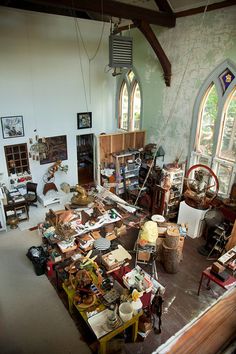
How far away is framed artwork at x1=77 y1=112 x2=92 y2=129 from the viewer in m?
9.50

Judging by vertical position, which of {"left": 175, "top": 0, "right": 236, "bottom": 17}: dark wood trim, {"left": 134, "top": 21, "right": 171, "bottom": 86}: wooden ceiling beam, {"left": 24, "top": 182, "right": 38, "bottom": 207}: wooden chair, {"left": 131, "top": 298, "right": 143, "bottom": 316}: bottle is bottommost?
{"left": 131, "top": 298, "right": 143, "bottom": 316}: bottle

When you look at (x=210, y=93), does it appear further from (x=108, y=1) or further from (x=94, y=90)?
(x=94, y=90)

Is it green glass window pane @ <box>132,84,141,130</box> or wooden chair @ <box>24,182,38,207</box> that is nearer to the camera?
wooden chair @ <box>24,182,38,207</box>

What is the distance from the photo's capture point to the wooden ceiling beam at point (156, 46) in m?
6.90

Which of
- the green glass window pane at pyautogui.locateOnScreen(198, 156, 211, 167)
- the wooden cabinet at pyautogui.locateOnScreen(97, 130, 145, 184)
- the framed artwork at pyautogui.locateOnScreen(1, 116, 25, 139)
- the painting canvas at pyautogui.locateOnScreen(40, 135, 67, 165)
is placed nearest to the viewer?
the green glass window pane at pyautogui.locateOnScreen(198, 156, 211, 167)

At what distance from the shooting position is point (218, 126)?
6.91 m

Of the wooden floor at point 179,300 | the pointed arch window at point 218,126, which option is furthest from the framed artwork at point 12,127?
the pointed arch window at point 218,126

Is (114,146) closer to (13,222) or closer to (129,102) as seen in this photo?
(129,102)

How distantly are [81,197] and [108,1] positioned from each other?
15.6ft

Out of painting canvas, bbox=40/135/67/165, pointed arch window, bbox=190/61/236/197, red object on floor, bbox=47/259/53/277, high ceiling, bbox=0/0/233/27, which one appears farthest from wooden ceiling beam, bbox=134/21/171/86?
red object on floor, bbox=47/259/53/277

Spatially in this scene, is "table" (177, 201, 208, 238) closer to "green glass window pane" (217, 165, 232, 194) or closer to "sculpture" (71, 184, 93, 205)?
"green glass window pane" (217, 165, 232, 194)

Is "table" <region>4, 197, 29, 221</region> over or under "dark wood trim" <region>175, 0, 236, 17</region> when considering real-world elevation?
under

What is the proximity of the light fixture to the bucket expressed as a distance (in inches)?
240

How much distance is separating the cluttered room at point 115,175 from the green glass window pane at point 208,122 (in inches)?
1.3
